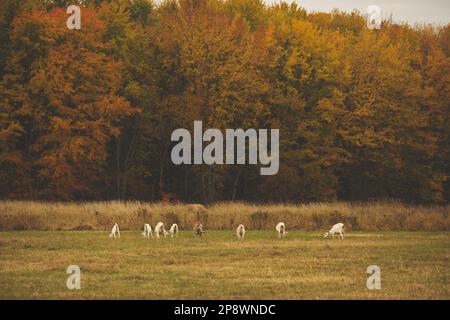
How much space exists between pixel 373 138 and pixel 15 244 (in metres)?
36.8

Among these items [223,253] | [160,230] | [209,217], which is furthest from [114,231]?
[209,217]

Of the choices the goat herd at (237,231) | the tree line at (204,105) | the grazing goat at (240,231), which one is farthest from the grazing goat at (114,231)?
the tree line at (204,105)

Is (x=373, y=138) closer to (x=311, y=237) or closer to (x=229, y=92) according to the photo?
(x=229, y=92)

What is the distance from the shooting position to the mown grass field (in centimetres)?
1998

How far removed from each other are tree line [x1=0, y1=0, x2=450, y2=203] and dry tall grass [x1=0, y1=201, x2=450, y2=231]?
13759 millimetres

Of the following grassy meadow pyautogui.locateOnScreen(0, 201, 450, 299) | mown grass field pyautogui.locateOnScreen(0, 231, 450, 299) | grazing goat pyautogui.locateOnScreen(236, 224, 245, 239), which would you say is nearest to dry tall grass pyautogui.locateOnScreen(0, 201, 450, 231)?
grassy meadow pyautogui.locateOnScreen(0, 201, 450, 299)

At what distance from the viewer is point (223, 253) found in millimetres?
29250

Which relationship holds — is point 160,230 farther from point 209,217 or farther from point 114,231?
point 209,217

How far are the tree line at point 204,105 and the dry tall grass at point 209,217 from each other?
1376cm

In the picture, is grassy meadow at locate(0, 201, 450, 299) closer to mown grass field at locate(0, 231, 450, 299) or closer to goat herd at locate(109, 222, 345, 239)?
mown grass field at locate(0, 231, 450, 299)

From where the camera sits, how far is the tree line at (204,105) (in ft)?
191

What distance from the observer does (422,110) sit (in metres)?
66.9

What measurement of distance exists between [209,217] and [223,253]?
14.6 meters
